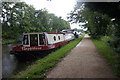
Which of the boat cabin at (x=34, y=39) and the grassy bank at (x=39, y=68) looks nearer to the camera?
the grassy bank at (x=39, y=68)

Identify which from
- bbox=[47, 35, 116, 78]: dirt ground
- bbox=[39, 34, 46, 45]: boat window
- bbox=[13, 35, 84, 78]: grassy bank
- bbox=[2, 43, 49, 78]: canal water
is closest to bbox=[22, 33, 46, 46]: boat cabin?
bbox=[39, 34, 46, 45]: boat window

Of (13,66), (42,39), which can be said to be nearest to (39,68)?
(13,66)

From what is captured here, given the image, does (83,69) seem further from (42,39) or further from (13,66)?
(42,39)

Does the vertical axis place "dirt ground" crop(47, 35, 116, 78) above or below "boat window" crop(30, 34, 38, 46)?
below

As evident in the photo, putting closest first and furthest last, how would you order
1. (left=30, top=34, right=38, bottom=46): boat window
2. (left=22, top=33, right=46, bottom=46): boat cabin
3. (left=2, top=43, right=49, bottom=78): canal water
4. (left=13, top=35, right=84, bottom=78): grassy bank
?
(left=13, top=35, right=84, bottom=78): grassy bank < (left=2, top=43, right=49, bottom=78): canal water < (left=22, top=33, right=46, bottom=46): boat cabin < (left=30, top=34, right=38, bottom=46): boat window

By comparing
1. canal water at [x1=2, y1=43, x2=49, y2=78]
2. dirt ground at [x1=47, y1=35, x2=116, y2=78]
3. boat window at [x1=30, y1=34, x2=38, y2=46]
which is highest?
boat window at [x1=30, y1=34, x2=38, y2=46]

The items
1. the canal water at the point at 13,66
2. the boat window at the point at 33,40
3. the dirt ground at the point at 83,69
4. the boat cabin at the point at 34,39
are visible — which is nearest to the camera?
the dirt ground at the point at 83,69

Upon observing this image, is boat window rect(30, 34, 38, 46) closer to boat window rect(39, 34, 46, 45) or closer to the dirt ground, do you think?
boat window rect(39, 34, 46, 45)

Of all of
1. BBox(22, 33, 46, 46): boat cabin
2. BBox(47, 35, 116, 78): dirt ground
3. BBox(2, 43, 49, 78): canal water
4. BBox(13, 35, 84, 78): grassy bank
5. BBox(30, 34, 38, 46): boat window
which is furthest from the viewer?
BBox(30, 34, 38, 46): boat window

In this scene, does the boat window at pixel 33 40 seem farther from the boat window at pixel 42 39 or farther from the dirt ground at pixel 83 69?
the dirt ground at pixel 83 69

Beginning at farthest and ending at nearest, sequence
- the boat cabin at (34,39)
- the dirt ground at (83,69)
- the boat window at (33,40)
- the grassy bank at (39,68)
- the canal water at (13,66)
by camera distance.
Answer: the boat window at (33,40), the boat cabin at (34,39), the canal water at (13,66), the grassy bank at (39,68), the dirt ground at (83,69)

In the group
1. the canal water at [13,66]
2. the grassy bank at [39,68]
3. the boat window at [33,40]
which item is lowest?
Answer: the canal water at [13,66]

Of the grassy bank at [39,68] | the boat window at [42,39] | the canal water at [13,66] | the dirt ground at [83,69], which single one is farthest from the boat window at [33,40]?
the dirt ground at [83,69]

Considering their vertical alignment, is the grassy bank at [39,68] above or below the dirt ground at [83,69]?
below
